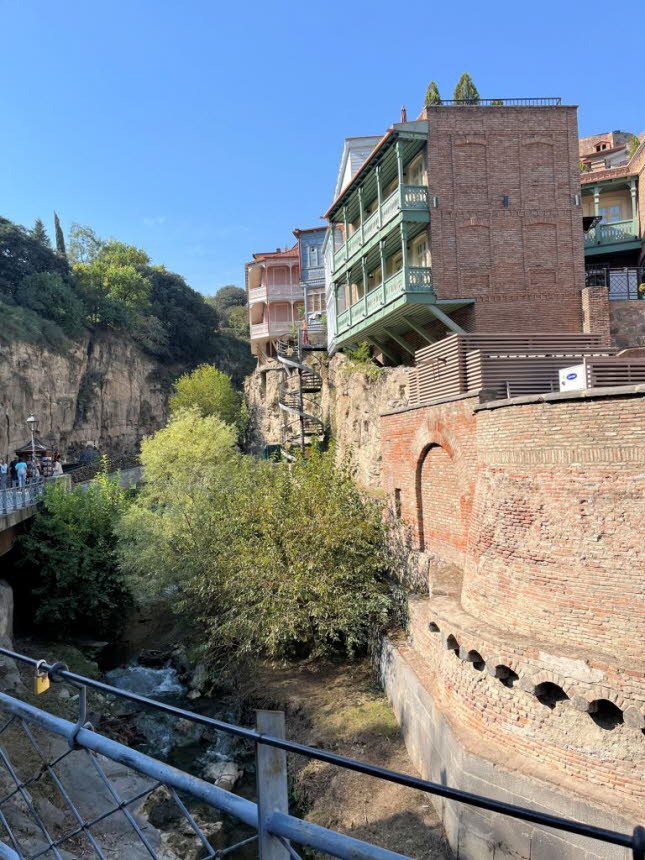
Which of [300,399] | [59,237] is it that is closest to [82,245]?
[59,237]

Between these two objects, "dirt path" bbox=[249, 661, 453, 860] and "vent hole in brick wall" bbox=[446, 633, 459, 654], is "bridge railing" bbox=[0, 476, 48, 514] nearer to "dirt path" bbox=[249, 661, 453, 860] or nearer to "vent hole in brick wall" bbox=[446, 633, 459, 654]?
"dirt path" bbox=[249, 661, 453, 860]

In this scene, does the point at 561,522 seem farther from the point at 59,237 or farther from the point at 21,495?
the point at 59,237

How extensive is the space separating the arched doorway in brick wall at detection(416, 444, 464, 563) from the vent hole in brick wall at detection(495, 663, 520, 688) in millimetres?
4445

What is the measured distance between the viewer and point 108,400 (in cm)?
5000

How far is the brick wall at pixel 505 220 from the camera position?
21234 mm

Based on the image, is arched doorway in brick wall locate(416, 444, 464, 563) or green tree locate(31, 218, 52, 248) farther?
green tree locate(31, 218, 52, 248)

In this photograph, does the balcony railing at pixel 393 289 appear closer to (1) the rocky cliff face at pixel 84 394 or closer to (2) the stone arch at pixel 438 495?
(2) the stone arch at pixel 438 495

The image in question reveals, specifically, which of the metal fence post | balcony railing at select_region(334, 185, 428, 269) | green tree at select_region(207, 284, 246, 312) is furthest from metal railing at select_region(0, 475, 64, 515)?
green tree at select_region(207, 284, 246, 312)

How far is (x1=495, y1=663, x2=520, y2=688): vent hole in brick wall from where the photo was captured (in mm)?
9992

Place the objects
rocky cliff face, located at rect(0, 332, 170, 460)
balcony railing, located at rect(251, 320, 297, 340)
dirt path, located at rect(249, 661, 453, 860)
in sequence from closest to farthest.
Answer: dirt path, located at rect(249, 661, 453, 860) < rocky cliff face, located at rect(0, 332, 170, 460) < balcony railing, located at rect(251, 320, 297, 340)

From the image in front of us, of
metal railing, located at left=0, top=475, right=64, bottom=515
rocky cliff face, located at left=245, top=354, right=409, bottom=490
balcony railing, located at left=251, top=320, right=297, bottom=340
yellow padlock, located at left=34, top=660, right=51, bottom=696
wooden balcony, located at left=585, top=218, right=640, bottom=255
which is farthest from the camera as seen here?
balcony railing, located at left=251, top=320, right=297, bottom=340

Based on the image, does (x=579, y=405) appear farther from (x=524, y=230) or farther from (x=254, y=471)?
(x=254, y=471)

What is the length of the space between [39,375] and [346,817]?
3900 centimetres

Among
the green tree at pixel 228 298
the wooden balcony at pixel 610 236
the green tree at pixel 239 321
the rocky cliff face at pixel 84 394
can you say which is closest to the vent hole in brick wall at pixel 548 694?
the wooden balcony at pixel 610 236
